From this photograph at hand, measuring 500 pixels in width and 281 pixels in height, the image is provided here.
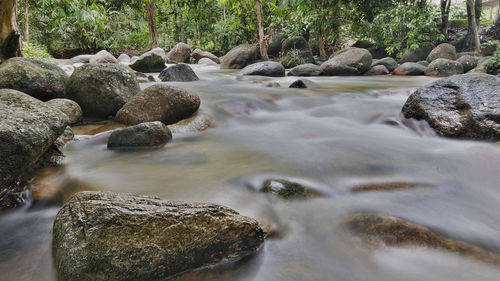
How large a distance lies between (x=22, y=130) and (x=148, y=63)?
9533 mm

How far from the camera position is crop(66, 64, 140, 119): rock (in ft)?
15.1

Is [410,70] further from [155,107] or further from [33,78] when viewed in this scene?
[33,78]

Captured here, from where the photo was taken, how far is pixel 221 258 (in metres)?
1.66

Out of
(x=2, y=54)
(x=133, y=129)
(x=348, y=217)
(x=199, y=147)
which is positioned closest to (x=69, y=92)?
(x=2, y=54)

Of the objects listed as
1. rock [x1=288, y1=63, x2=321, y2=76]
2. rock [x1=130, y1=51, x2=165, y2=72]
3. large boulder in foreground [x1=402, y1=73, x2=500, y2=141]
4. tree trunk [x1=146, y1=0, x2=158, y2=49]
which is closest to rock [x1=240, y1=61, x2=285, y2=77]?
rock [x1=288, y1=63, x2=321, y2=76]

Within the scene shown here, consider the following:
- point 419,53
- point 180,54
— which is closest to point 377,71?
point 419,53

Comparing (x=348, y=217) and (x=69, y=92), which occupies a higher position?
(x=69, y=92)

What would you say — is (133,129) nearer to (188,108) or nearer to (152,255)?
(188,108)

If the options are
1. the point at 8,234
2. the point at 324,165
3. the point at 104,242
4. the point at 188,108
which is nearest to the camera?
the point at 104,242

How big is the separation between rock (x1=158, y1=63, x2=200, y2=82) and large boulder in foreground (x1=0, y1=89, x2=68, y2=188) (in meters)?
6.38

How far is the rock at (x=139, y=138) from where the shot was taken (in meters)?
3.55

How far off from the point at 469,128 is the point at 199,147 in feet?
10.9

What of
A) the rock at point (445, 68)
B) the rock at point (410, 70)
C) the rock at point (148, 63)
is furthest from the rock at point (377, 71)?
the rock at point (148, 63)

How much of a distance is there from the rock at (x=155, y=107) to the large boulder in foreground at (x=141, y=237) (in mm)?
2754
